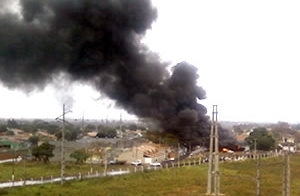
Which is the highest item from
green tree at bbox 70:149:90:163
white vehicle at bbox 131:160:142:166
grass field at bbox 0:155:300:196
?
green tree at bbox 70:149:90:163

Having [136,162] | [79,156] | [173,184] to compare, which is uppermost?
[79,156]

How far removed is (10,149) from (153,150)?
1029 inches

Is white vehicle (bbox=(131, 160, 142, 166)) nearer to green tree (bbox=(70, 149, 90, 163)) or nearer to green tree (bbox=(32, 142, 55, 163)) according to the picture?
green tree (bbox=(70, 149, 90, 163))

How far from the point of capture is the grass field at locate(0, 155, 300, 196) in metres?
38.9

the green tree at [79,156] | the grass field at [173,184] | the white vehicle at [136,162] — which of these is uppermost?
the green tree at [79,156]

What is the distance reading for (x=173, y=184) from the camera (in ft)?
147

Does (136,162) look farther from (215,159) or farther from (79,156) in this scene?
(215,159)

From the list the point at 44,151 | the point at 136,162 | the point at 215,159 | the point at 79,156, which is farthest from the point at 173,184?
the point at 136,162

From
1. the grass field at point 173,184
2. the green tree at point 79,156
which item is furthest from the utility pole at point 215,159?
the green tree at point 79,156

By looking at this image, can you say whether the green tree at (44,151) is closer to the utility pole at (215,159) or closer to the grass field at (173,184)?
the grass field at (173,184)

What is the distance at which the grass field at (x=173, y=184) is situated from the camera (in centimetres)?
3891

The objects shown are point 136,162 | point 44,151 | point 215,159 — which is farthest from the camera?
point 136,162

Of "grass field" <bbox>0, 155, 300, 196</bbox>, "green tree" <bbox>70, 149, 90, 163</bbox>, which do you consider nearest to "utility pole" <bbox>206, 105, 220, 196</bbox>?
"grass field" <bbox>0, 155, 300, 196</bbox>

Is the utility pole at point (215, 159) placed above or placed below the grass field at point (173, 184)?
above
